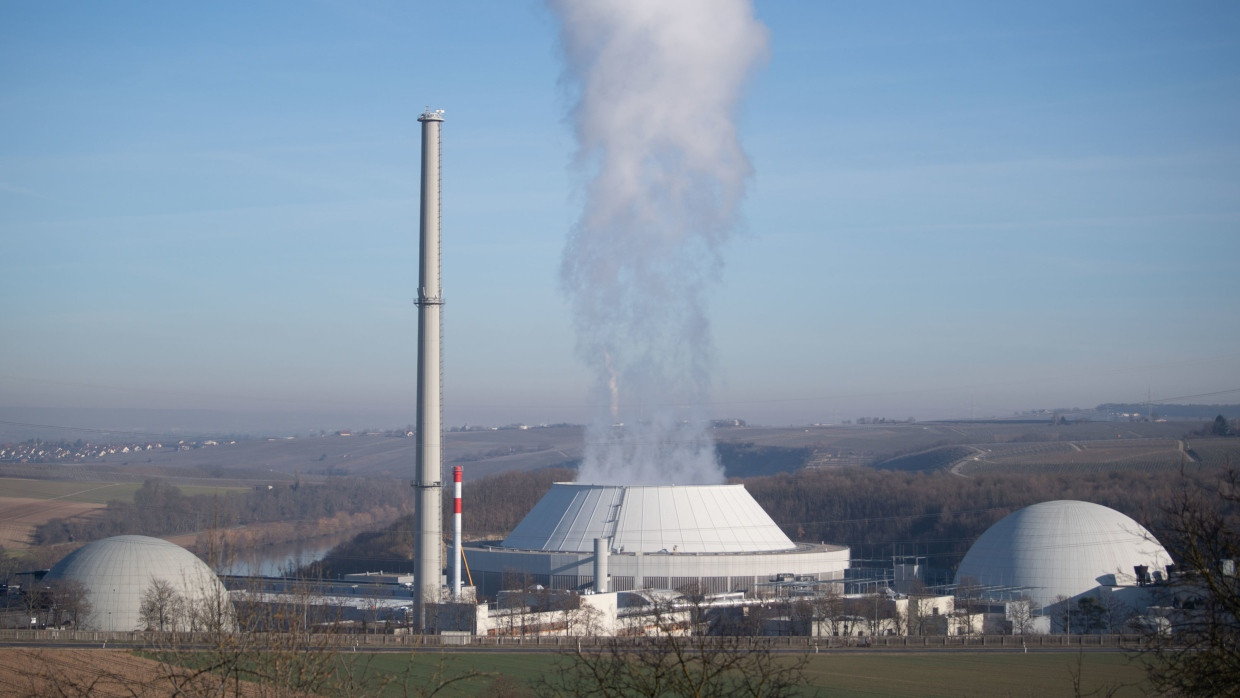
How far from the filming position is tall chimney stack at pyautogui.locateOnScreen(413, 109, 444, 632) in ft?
126

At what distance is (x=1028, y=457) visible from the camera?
108188 mm

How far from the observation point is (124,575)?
3884 centimetres

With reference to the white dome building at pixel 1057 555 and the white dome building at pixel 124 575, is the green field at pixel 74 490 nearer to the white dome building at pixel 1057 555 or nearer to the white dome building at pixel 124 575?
the white dome building at pixel 124 575

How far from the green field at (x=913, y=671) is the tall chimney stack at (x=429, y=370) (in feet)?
28.5

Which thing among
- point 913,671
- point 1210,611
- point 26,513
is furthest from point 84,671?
point 26,513

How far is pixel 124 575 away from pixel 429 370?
426 inches

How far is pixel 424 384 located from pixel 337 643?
91.5 feet

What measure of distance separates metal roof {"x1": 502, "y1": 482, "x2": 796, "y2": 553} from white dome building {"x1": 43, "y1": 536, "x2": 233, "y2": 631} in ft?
38.5

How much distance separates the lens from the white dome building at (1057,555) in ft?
142

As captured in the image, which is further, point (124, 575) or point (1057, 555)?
point (1057, 555)

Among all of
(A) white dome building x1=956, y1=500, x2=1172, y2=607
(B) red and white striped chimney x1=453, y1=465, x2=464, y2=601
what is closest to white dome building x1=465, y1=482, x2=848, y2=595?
(B) red and white striped chimney x1=453, y1=465, x2=464, y2=601

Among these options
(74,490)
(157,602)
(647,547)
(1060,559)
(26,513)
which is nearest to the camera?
(157,602)

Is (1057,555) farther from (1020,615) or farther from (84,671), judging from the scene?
(84,671)

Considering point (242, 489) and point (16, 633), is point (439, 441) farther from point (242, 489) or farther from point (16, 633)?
point (242, 489)
